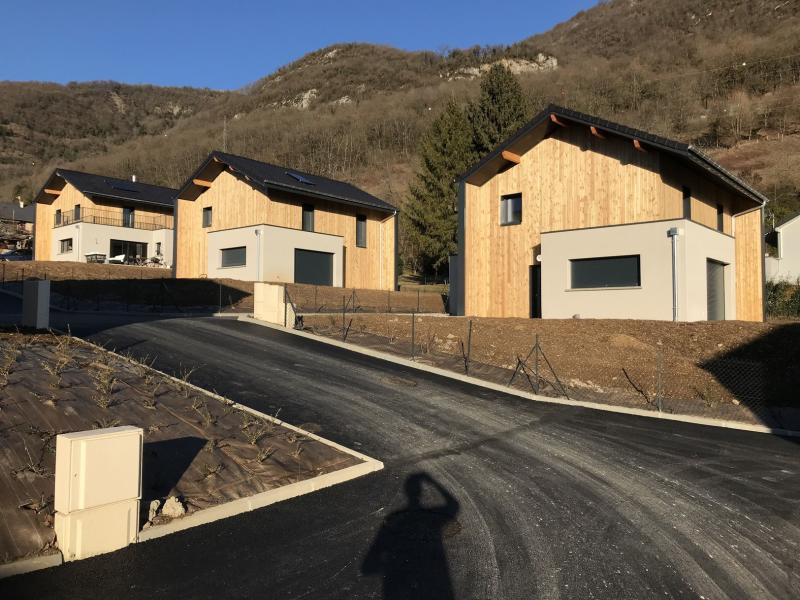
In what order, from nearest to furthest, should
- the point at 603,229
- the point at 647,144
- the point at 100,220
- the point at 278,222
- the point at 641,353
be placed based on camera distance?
the point at 641,353 → the point at 647,144 → the point at 603,229 → the point at 278,222 → the point at 100,220

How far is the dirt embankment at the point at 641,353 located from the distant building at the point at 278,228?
12.7m

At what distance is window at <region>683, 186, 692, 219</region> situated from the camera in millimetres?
19375

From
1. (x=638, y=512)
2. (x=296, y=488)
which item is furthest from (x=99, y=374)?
(x=638, y=512)

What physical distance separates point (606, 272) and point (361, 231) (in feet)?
62.2

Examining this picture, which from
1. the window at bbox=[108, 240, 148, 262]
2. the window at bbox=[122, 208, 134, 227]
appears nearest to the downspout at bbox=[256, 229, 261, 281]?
the window at bbox=[108, 240, 148, 262]

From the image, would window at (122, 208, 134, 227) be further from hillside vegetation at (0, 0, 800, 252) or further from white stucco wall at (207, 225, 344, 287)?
hillside vegetation at (0, 0, 800, 252)

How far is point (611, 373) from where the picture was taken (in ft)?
46.4

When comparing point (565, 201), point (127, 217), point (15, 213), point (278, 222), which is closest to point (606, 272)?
point (565, 201)

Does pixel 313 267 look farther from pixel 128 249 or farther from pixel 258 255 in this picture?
pixel 128 249

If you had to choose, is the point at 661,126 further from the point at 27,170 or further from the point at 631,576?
the point at 27,170

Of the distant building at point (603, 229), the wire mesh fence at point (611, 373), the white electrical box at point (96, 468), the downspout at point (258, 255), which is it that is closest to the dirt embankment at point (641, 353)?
the wire mesh fence at point (611, 373)

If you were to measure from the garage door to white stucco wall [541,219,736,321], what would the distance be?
49.5 feet

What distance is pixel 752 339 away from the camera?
1483cm

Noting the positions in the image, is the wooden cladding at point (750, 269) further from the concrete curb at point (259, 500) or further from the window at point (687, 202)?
the concrete curb at point (259, 500)
